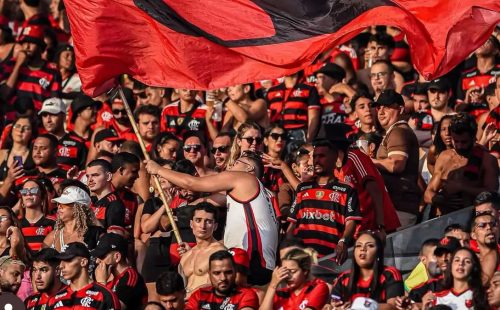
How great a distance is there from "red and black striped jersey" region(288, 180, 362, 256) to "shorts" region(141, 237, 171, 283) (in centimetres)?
156

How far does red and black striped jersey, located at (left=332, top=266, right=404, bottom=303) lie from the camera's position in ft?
47.3

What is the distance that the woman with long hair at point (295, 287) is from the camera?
48.1 feet

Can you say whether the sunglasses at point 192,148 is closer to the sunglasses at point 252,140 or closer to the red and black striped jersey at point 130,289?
the sunglasses at point 252,140

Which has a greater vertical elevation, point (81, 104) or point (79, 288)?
point (81, 104)

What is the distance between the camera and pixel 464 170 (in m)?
16.9

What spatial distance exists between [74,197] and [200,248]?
1.63m

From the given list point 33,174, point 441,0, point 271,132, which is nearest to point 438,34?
point 441,0

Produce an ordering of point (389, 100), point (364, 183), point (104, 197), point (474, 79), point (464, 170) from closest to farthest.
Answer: point (364, 183)
point (464, 170)
point (389, 100)
point (104, 197)
point (474, 79)

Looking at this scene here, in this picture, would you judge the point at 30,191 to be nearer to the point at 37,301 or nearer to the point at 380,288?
the point at 37,301

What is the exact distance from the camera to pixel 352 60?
862 inches

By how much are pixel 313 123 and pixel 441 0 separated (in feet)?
15.1

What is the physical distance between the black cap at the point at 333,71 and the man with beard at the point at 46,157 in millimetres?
3367

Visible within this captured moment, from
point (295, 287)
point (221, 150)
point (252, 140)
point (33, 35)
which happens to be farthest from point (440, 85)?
point (33, 35)

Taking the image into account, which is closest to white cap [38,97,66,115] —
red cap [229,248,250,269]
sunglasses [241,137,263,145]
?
sunglasses [241,137,263,145]
